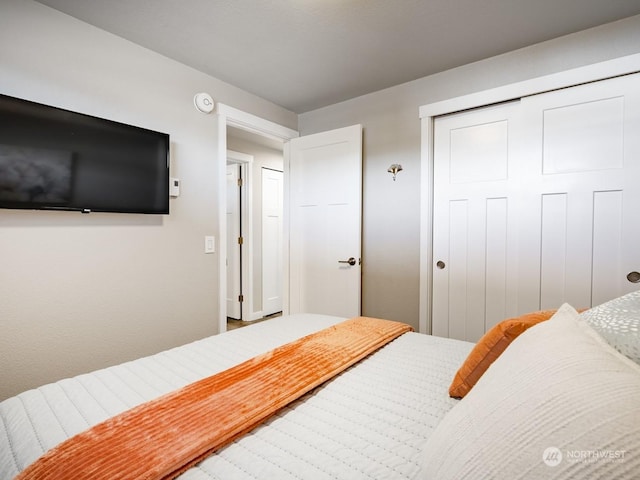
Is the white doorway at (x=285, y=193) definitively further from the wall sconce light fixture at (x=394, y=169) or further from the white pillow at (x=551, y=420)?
the white pillow at (x=551, y=420)

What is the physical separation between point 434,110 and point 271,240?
287 cm

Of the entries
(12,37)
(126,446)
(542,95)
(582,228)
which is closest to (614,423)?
(126,446)

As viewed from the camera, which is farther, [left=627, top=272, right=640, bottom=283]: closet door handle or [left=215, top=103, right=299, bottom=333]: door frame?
[left=215, top=103, right=299, bottom=333]: door frame

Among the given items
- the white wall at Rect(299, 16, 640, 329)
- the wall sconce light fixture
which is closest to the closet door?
the white wall at Rect(299, 16, 640, 329)

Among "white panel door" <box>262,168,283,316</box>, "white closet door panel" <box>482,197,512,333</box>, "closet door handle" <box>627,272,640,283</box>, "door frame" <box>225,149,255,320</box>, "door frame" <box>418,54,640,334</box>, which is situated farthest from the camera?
"white panel door" <box>262,168,283,316</box>

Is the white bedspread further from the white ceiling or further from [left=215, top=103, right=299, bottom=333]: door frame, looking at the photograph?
the white ceiling

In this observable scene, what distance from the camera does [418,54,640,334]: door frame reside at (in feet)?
6.74

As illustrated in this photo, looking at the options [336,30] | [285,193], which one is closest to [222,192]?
[285,193]

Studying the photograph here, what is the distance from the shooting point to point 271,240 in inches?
185

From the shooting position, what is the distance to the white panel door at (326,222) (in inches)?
117

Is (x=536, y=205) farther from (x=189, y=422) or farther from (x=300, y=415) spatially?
(x=189, y=422)

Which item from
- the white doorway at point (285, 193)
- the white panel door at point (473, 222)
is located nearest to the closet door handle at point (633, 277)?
the white panel door at point (473, 222)

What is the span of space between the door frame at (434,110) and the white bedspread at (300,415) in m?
1.26

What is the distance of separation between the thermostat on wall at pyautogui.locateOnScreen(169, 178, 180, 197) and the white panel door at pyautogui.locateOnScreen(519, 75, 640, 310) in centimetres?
256
